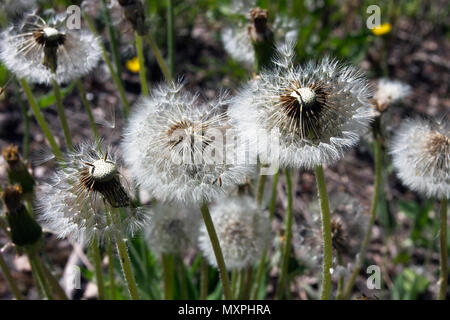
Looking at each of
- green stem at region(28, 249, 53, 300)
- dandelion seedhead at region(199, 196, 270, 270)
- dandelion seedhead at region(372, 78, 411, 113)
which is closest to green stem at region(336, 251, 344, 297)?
dandelion seedhead at region(199, 196, 270, 270)

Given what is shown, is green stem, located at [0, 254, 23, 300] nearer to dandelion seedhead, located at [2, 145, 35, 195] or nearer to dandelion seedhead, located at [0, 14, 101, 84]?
dandelion seedhead, located at [2, 145, 35, 195]

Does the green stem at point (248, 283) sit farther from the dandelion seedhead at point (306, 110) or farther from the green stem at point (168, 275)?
the dandelion seedhead at point (306, 110)

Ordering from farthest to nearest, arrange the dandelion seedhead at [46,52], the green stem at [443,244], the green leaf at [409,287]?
1. the green leaf at [409,287]
2. the dandelion seedhead at [46,52]
3. the green stem at [443,244]

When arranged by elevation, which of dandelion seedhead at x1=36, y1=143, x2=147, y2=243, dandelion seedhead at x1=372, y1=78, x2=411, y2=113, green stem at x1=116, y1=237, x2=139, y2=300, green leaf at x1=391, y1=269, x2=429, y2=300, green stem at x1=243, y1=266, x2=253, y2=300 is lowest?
green leaf at x1=391, y1=269, x2=429, y2=300

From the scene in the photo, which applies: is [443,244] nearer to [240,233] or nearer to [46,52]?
[240,233]

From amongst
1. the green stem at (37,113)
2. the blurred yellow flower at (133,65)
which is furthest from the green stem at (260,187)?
the blurred yellow flower at (133,65)

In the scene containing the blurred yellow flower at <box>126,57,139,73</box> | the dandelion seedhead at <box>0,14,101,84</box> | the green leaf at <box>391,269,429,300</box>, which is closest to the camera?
the dandelion seedhead at <box>0,14,101,84</box>

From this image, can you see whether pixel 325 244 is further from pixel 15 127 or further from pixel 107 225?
pixel 15 127
